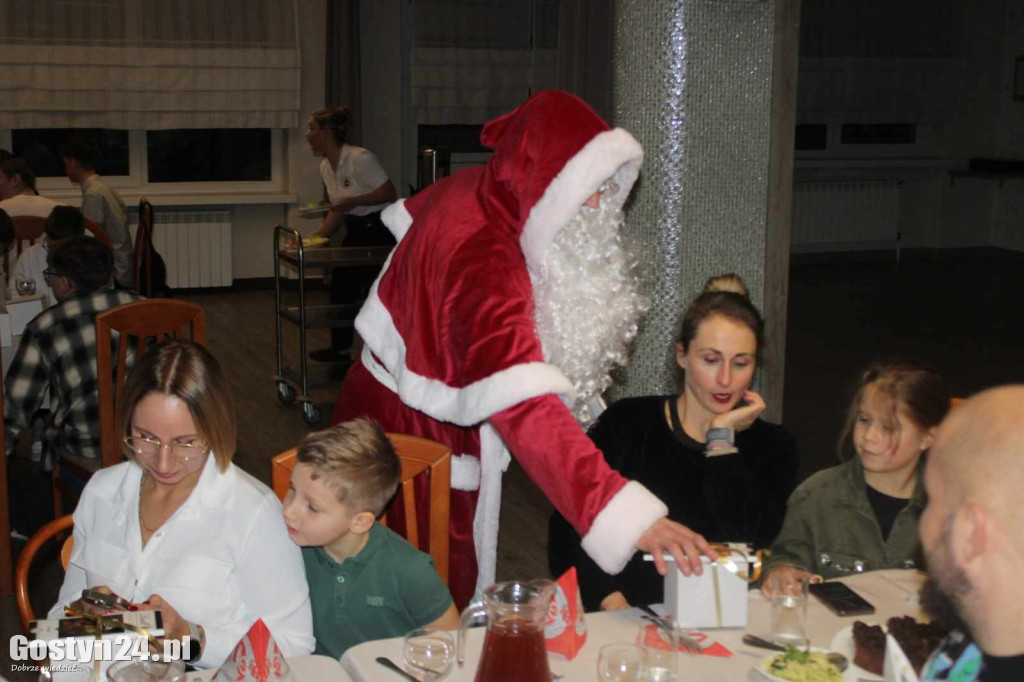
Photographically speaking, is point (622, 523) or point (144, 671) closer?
Answer: point (144, 671)

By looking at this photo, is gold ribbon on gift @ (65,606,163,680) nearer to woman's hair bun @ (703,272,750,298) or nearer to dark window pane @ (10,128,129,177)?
woman's hair bun @ (703,272,750,298)

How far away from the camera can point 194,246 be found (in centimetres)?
819

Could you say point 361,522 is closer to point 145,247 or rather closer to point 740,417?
point 740,417

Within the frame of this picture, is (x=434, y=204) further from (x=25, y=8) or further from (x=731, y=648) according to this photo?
(x=25, y=8)

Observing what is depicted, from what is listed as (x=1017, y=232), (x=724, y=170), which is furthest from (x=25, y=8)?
(x=1017, y=232)

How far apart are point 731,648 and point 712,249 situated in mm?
1709

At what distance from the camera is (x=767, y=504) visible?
2.25 metres

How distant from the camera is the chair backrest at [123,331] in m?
2.99

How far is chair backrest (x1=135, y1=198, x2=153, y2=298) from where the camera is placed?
5.35 meters

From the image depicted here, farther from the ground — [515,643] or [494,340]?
[494,340]

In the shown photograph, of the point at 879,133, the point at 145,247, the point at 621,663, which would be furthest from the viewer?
the point at 879,133

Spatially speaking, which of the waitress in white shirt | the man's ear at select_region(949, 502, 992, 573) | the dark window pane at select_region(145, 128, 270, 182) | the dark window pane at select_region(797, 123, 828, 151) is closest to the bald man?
the man's ear at select_region(949, 502, 992, 573)

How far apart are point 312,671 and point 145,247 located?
4206mm

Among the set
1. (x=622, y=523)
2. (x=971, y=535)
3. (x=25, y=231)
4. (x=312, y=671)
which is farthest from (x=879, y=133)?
→ (x=971, y=535)
